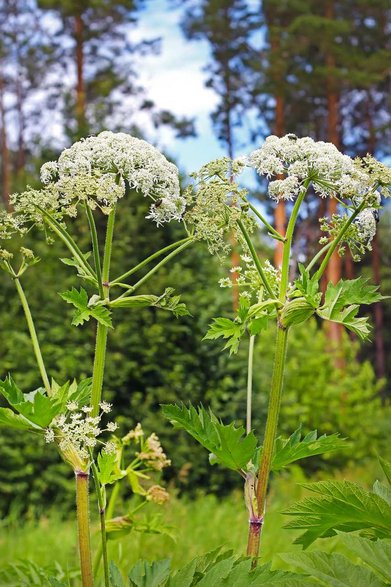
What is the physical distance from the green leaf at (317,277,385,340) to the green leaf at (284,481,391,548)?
15.1 inches

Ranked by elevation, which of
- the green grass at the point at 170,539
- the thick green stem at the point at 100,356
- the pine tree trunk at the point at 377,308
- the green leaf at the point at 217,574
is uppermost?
the pine tree trunk at the point at 377,308

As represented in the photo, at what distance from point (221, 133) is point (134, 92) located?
92.5 inches

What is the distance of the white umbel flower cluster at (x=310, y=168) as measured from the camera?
179 cm

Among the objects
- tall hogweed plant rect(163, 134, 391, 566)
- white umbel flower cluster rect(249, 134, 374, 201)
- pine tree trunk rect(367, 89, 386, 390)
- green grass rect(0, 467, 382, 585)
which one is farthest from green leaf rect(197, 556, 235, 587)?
pine tree trunk rect(367, 89, 386, 390)

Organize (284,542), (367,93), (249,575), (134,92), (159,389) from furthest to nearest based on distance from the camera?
(367,93), (134,92), (159,389), (284,542), (249,575)

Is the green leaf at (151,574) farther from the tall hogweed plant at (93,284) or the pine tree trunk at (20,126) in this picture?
the pine tree trunk at (20,126)

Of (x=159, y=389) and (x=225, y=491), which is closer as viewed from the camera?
(x=159, y=389)

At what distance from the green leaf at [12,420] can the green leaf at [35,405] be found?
14 millimetres

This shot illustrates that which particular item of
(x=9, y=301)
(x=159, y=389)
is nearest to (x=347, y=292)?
(x=159, y=389)

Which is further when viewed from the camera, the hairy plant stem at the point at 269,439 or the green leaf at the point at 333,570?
the hairy plant stem at the point at 269,439

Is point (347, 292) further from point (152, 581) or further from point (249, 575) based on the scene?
point (152, 581)

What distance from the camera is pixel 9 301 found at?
26.0 feet

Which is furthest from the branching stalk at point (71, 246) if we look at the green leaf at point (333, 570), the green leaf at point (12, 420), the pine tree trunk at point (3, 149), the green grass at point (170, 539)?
the pine tree trunk at point (3, 149)

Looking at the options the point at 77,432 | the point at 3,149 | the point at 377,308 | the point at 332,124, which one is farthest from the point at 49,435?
the point at 377,308
